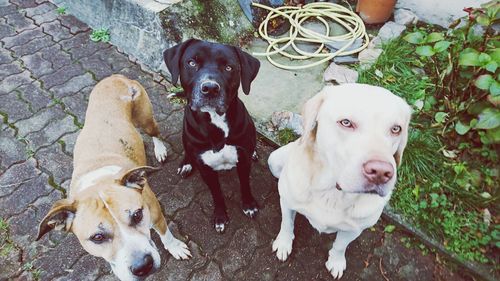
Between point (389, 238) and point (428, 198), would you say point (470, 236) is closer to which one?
point (428, 198)

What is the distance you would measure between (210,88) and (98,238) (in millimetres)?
1318

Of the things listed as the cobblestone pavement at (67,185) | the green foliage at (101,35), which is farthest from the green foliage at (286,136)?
the green foliage at (101,35)

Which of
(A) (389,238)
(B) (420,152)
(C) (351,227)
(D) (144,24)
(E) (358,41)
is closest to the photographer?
(C) (351,227)

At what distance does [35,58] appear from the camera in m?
5.12

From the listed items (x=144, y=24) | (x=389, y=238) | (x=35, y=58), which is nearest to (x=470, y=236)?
(x=389, y=238)

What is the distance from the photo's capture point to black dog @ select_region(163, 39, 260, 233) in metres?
2.68

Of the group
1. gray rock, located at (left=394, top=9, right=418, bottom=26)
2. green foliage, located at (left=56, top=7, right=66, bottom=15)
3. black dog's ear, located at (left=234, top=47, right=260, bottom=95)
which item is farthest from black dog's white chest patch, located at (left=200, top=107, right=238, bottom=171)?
green foliage, located at (left=56, top=7, right=66, bottom=15)

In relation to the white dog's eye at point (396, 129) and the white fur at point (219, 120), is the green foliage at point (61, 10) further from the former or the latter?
the white dog's eye at point (396, 129)

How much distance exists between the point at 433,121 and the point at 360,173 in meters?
2.46

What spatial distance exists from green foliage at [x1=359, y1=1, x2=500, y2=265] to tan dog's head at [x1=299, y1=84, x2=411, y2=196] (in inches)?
60.1

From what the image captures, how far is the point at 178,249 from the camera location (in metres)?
3.24

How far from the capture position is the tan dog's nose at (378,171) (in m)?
1.81

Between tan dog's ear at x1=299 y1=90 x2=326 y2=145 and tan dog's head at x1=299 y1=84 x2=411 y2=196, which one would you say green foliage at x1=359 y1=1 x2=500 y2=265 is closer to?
tan dog's head at x1=299 y1=84 x2=411 y2=196

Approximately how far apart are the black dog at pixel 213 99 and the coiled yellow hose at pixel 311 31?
193 cm
